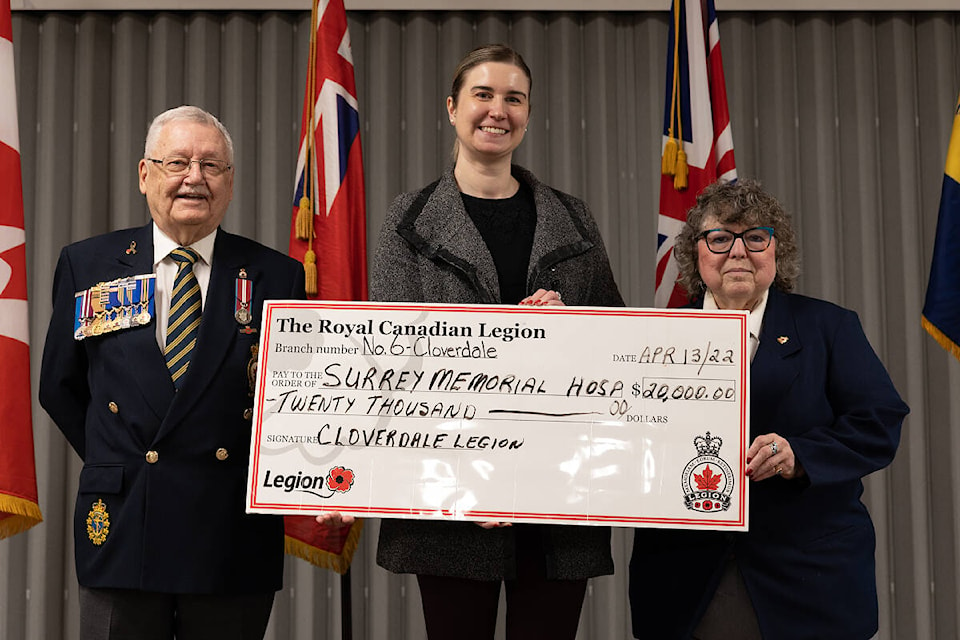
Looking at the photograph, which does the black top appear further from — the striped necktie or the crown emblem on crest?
the striped necktie

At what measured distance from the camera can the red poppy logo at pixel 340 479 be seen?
1.88m

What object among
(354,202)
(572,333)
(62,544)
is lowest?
(62,544)

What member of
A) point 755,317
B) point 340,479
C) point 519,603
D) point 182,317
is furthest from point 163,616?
point 755,317

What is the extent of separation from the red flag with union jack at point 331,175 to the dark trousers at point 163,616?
0.89m

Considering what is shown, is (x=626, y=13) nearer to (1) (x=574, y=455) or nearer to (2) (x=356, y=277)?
(2) (x=356, y=277)

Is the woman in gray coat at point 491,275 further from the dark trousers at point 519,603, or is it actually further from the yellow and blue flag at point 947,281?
the yellow and blue flag at point 947,281

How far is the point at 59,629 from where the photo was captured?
3.50 metres

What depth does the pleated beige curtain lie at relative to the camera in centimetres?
362

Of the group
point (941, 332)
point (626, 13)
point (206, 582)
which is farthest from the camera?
point (626, 13)

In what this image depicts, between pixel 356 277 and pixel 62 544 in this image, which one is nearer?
pixel 356 277

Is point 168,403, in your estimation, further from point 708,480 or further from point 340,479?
point 708,480

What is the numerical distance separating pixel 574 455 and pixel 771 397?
426 millimetres

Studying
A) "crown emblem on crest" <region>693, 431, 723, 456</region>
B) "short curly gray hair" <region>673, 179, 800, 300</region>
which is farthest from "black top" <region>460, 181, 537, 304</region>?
"crown emblem on crest" <region>693, 431, 723, 456</region>

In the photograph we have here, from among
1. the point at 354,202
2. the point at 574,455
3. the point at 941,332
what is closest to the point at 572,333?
the point at 574,455
